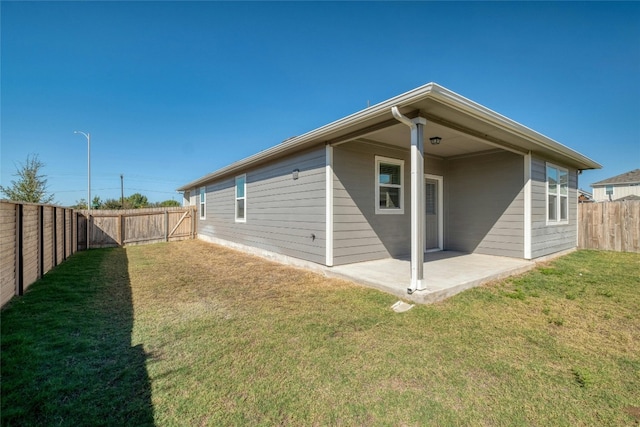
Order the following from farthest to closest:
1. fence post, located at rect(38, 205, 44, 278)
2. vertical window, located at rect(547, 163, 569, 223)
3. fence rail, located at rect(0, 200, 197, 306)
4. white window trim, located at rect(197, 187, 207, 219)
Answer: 1. white window trim, located at rect(197, 187, 207, 219)
2. vertical window, located at rect(547, 163, 569, 223)
3. fence post, located at rect(38, 205, 44, 278)
4. fence rail, located at rect(0, 200, 197, 306)

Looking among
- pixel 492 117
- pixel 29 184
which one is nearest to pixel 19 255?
pixel 492 117

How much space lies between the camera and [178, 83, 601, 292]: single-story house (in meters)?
4.55

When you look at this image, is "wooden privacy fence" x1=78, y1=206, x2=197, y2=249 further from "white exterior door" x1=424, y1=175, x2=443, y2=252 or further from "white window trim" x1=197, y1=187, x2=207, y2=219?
"white exterior door" x1=424, y1=175, x2=443, y2=252

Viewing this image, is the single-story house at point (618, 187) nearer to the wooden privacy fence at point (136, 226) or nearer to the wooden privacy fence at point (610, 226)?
the wooden privacy fence at point (610, 226)

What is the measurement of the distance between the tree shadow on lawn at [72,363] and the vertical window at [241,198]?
16.6ft

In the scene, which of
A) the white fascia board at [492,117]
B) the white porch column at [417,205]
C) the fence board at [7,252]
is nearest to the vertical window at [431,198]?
the white fascia board at [492,117]

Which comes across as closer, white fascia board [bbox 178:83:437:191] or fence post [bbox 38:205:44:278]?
white fascia board [bbox 178:83:437:191]

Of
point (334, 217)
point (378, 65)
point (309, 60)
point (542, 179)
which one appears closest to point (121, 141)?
point (309, 60)

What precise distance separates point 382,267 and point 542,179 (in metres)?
5.03

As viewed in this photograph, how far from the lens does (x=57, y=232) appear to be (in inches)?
278

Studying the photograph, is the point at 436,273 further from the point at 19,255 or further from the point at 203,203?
the point at 203,203

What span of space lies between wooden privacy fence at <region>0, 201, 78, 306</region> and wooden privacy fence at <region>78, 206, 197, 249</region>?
14.5 feet

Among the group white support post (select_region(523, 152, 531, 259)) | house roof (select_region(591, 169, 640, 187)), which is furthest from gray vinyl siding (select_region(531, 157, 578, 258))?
house roof (select_region(591, 169, 640, 187))

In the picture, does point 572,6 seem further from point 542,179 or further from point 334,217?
point 334,217
